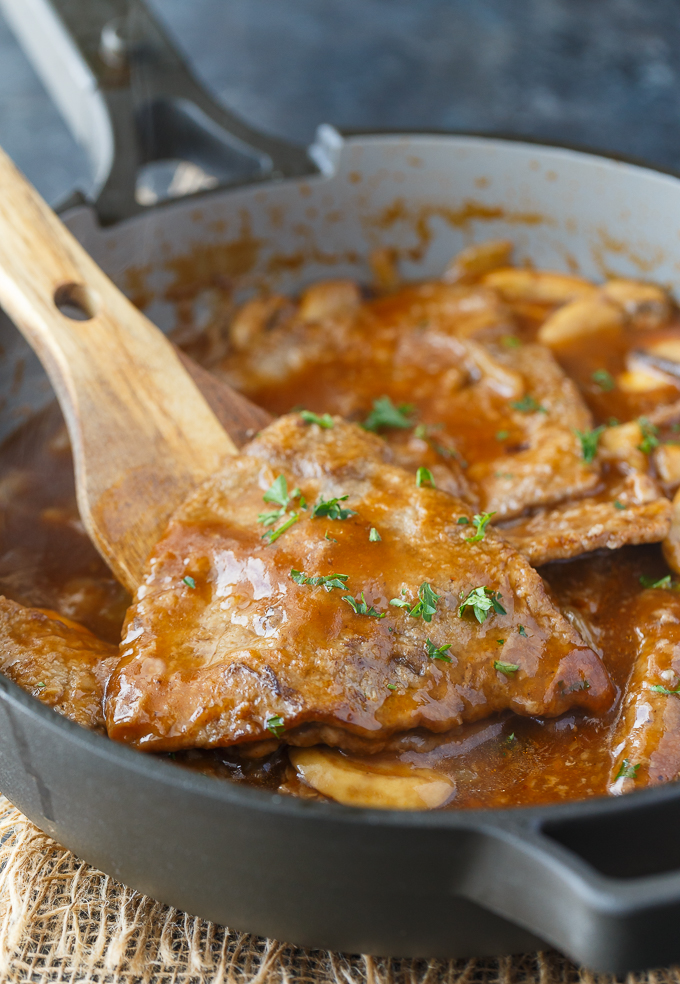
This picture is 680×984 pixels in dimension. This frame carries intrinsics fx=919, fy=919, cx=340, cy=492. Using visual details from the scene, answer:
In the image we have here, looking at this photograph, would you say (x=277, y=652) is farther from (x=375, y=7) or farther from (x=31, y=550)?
(x=375, y=7)

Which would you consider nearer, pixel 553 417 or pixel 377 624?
pixel 377 624

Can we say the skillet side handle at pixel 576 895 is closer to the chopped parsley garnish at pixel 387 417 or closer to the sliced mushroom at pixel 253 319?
the chopped parsley garnish at pixel 387 417

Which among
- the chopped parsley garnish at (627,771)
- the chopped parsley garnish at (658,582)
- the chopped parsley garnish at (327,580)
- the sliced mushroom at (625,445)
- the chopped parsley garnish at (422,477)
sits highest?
the chopped parsley garnish at (327,580)

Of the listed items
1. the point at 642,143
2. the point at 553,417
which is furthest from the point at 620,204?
the point at 642,143

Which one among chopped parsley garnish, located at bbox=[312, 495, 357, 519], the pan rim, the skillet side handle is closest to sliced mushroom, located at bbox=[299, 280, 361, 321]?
chopped parsley garnish, located at bbox=[312, 495, 357, 519]

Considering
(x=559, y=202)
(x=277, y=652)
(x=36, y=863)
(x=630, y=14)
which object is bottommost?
(x=630, y=14)

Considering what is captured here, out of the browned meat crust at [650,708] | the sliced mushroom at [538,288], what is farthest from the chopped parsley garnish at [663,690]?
the sliced mushroom at [538,288]

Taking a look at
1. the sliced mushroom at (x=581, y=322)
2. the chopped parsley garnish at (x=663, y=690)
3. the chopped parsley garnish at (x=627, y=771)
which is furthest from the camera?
the sliced mushroom at (x=581, y=322)
